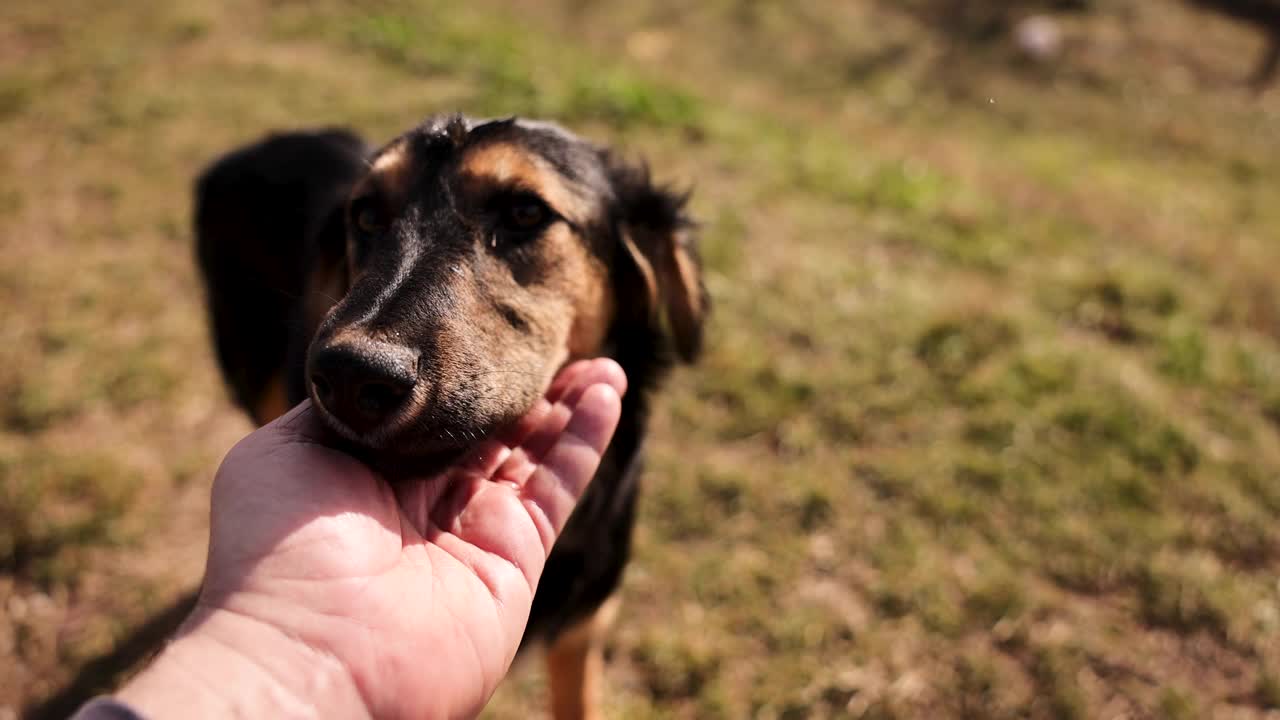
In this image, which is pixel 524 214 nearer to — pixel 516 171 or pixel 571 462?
pixel 516 171

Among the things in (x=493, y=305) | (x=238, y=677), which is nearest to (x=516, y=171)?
(x=493, y=305)

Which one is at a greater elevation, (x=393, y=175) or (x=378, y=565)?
(x=393, y=175)

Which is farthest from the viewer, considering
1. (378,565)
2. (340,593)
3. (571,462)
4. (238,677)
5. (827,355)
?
(827,355)

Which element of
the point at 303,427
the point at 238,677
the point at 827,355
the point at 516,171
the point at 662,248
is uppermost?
the point at 516,171

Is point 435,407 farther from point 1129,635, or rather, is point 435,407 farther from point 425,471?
point 1129,635

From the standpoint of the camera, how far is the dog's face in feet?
6.07

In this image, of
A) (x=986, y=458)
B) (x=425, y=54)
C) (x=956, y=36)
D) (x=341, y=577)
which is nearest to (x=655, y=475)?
(x=986, y=458)

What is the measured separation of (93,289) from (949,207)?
5894mm

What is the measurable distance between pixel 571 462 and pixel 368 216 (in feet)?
3.26

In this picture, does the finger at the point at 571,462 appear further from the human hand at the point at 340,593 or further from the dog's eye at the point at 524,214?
the dog's eye at the point at 524,214

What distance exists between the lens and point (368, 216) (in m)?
2.56

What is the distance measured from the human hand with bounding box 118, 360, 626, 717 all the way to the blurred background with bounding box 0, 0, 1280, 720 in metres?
1.46

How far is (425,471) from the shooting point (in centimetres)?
203

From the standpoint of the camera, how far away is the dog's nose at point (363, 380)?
1.75m
